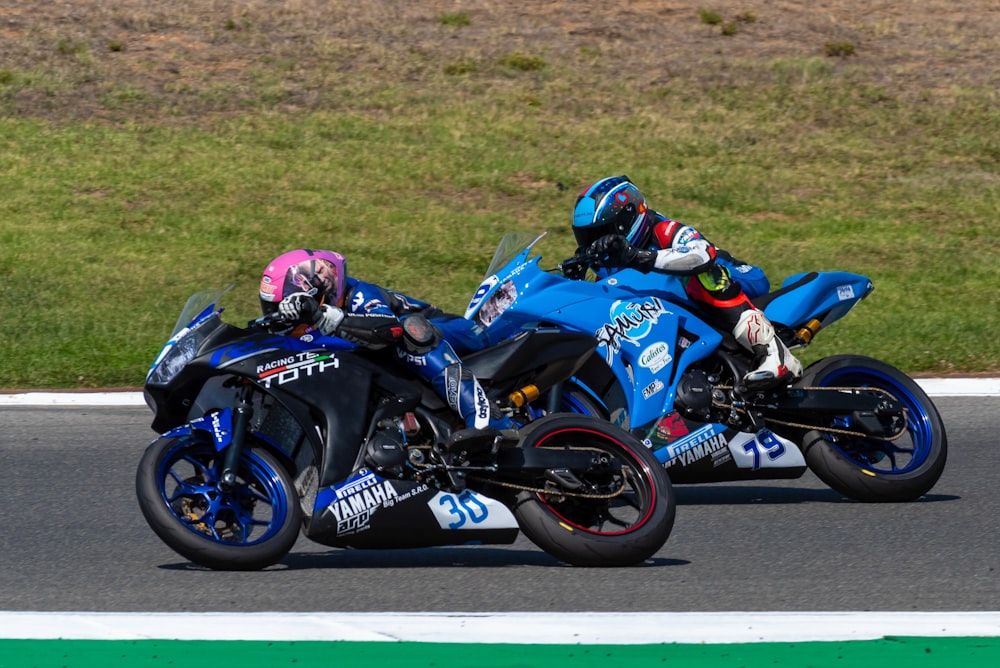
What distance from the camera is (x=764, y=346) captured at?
7559 millimetres

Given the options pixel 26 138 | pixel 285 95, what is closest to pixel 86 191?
pixel 26 138

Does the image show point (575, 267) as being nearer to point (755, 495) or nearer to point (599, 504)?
point (755, 495)

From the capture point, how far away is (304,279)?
628 cm


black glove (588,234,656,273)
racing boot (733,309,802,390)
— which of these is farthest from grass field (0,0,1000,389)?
black glove (588,234,656,273)

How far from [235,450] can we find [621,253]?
232 centimetres

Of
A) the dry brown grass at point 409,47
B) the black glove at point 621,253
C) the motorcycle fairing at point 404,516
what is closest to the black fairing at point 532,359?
the motorcycle fairing at point 404,516

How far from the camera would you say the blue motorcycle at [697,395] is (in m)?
7.34

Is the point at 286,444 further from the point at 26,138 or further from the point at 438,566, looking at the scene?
the point at 26,138

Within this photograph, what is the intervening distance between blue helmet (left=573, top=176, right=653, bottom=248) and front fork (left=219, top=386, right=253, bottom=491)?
2.32 metres

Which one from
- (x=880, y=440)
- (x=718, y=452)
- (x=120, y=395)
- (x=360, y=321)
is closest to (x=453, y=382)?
(x=360, y=321)

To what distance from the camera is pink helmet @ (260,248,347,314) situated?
627cm

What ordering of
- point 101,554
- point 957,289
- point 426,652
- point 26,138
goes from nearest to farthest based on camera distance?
point 426,652 → point 101,554 → point 957,289 → point 26,138

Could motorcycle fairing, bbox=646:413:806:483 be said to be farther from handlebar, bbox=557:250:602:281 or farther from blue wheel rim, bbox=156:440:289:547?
blue wheel rim, bbox=156:440:289:547

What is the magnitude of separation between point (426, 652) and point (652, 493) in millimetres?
1535
